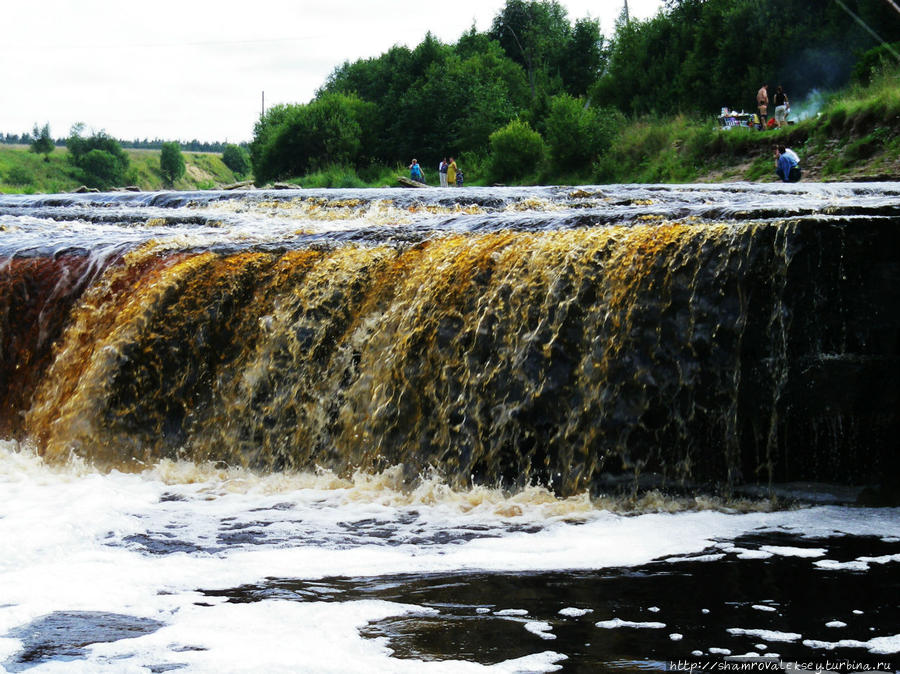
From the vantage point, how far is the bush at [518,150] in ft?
102

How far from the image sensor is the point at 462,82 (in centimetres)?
4153

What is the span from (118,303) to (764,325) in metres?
5.07

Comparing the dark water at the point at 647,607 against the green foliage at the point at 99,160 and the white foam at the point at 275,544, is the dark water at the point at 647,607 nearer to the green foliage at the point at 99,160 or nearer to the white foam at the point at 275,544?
the white foam at the point at 275,544

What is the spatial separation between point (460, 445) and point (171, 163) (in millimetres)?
104009

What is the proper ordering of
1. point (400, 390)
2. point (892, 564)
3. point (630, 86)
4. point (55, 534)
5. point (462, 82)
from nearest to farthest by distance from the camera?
1. point (892, 564)
2. point (55, 534)
3. point (400, 390)
4. point (630, 86)
5. point (462, 82)

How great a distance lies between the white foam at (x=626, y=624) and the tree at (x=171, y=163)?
106163 millimetres

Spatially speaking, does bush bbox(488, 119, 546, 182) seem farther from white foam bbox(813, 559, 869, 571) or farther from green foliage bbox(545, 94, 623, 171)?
white foam bbox(813, 559, 869, 571)

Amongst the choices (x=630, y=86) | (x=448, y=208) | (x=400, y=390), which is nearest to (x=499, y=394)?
(x=400, y=390)

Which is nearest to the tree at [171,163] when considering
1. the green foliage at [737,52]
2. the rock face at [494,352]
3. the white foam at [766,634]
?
the green foliage at [737,52]

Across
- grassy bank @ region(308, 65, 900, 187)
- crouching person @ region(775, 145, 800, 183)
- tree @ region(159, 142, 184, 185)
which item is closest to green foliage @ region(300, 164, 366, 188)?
grassy bank @ region(308, 65, 900, 187)

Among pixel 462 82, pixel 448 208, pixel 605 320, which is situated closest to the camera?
pixel 605 320

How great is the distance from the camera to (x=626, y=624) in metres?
3.71

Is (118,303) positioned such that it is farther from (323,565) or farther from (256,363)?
(323,565)

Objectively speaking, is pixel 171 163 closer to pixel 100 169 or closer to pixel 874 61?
pixel 100 169
